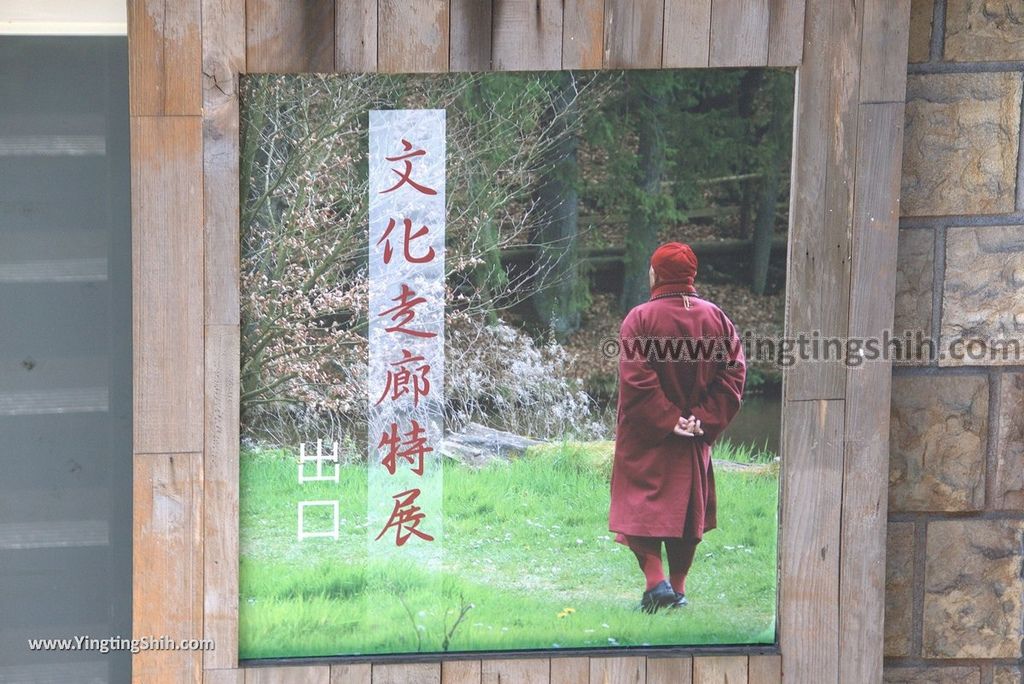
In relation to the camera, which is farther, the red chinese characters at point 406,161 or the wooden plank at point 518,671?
the wooden plank at point 518,671

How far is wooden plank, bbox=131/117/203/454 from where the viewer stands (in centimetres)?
243

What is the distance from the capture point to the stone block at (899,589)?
2.77 metres

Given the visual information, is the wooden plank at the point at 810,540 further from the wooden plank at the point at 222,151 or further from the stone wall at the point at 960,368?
the wooden plank at the point at 222,151

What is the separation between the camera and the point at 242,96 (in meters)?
2.44

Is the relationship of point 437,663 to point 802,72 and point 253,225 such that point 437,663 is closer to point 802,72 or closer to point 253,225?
point 253,225

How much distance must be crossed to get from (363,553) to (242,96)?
3.83 feet

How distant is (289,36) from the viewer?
2.43m

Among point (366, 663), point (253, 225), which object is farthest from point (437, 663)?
point (253, 225)

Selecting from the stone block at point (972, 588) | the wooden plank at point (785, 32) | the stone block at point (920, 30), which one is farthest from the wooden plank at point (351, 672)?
the stone block at point (920, 30)

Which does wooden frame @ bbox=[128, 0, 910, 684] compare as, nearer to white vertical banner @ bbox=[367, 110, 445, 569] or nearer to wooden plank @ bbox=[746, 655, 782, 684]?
wooden plank @ bbox=[746, 655, 782, 684]

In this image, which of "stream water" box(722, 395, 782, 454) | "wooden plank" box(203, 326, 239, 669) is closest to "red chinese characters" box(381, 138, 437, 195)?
"wooden plank" box(203, 326, 239, 669)

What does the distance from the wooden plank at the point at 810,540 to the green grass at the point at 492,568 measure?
2.5 inches

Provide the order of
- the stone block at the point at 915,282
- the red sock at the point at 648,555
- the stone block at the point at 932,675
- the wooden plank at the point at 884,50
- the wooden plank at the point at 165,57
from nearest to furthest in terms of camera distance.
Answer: the wooden plank at the point at 165,57
the wooden plank at the point at 884,50
the red sock at the point at 648,555
the stone block at the point at 915,282
the stone block at the point at 932,675

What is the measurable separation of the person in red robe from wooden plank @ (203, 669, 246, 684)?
101 centimetres
